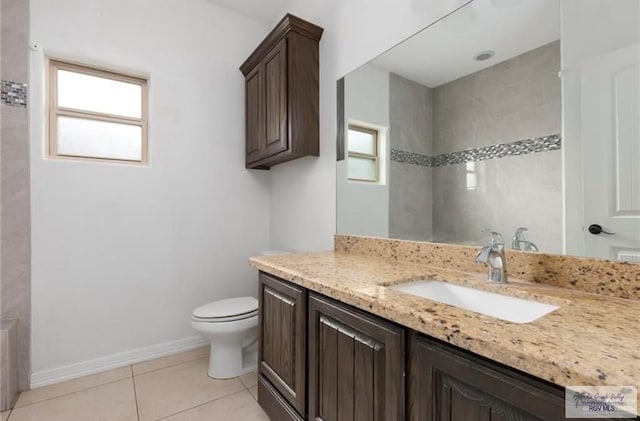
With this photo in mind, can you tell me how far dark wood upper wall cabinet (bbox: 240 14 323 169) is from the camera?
1959 mm

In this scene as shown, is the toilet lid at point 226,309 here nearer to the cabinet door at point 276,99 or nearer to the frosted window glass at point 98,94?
the cabinet door at point 276,99

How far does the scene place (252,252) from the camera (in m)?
2.69

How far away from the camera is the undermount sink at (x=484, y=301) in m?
0.89

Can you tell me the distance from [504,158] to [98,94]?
2.67m

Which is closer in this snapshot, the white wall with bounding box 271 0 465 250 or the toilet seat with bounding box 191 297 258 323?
the white wall with bounding box 271 0 465 250

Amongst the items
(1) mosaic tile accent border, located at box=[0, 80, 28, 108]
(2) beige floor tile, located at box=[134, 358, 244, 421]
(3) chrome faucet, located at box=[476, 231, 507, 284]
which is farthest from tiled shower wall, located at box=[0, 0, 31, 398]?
(3) chrome faucet, located at box=[476, 231, 507, 284]

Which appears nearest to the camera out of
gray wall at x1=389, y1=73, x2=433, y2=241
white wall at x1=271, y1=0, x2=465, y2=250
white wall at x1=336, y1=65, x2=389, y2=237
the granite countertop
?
the granite countertop

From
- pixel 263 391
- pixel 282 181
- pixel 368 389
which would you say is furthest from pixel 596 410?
pixel 282 181

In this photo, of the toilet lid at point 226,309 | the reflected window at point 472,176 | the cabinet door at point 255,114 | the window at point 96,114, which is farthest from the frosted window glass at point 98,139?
the reflected window at point 472,176

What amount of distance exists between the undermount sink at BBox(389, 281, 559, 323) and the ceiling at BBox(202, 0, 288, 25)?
8.31ft

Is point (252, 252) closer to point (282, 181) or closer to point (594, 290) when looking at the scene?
point (282, 181)

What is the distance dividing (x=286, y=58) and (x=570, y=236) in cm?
182

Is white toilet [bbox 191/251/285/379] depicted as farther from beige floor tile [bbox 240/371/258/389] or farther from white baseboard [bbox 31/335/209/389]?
white baseboard [bbox 31/335/209/389]

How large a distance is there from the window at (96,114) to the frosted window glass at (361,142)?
163 centimetres
